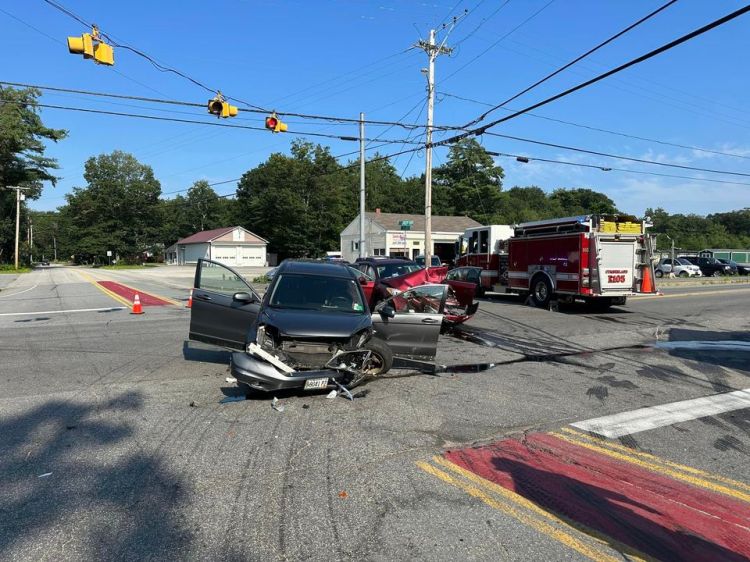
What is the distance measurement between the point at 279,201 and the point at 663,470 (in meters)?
68.9

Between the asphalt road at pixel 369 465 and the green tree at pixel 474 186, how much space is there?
2681 inches

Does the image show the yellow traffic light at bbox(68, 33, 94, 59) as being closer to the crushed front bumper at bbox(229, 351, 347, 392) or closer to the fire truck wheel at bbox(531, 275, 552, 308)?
the crushed front bumper at bbox(229, 351, 347, 392)

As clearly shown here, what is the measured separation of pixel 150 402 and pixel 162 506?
2.80m

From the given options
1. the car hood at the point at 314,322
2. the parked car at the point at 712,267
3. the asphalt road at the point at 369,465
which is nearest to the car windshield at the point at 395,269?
the asphalt road at the point at 369,465

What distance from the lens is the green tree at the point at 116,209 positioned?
86.8 meters

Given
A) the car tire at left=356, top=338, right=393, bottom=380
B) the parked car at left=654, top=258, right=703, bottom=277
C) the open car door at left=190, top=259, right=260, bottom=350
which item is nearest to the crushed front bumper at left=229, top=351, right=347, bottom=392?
the car tire at left=356, top=338, right=393, bottom=380

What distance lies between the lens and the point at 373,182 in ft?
291

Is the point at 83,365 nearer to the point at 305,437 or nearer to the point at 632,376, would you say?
the point at 305,437

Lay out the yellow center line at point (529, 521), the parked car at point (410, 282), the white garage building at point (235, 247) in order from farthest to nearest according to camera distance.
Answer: the white garage building at point (235, 247)
the parked car at point (410, 282)
the yellow center line at point (529, 521)

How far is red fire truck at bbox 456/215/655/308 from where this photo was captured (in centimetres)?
1547

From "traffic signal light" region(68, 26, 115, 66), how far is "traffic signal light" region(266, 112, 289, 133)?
18.7 feet

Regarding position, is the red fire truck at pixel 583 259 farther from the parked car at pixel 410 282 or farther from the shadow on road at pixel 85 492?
the shadow on road at pixel 85 492

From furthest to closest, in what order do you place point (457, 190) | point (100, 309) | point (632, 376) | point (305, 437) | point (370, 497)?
point (457, 190), point (100, 309), point (632, 376), point (305, 437), point (370, 497)

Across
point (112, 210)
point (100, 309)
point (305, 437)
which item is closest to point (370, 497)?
point (305, 437)
